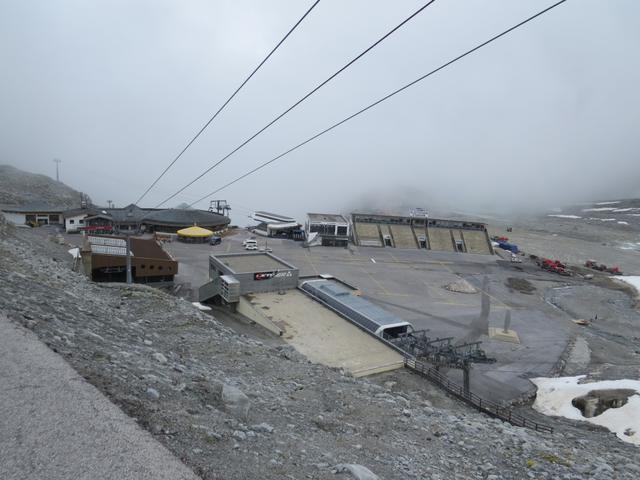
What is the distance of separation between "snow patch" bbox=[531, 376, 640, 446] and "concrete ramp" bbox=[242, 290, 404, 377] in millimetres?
6982

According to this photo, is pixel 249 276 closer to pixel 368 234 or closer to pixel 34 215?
pixel 368 234

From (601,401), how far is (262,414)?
15.5m

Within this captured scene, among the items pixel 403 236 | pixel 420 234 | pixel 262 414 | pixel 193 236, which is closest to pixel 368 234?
pixel 403 236

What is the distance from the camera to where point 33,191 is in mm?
85188

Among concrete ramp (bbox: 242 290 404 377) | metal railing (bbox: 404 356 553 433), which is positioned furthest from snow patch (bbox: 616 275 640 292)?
concrete ramp (bbox: 242 290 404 377)

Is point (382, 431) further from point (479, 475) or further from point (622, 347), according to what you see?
point (622, 347)

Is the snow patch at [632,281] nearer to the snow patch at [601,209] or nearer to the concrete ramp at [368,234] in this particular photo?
the concrete ramp at [368,234]

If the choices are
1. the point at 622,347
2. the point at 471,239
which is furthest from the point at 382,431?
the point at 471,239

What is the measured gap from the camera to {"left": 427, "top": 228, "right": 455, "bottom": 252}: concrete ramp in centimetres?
5566

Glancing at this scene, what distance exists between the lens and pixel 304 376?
33.3ft

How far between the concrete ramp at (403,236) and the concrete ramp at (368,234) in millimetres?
2517

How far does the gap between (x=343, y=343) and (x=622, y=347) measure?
2107 cm

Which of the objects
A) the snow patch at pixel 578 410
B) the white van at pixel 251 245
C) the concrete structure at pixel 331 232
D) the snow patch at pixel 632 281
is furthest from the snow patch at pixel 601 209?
the snow patch at pixel 578 410

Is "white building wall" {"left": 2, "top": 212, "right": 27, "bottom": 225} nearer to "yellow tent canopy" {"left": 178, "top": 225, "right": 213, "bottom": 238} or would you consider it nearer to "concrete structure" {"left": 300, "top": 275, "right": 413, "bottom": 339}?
"yellow tent canopy" {"left": 178, "top": 225, "right": 213, "bottom": 238}
